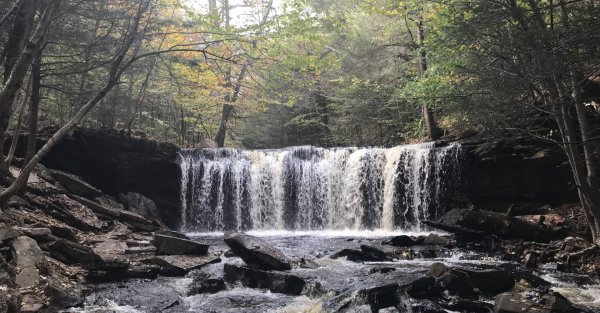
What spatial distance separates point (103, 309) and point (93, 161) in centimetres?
1252

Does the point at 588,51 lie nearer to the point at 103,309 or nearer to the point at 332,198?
the point at 103,309

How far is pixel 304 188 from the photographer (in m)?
18.9

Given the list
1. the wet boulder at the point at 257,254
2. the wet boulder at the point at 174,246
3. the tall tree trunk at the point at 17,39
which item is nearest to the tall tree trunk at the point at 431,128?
the wet boulder at the point at 257,254

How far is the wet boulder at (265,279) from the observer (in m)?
7.92

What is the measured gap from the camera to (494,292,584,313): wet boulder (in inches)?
233

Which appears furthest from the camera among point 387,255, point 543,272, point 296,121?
point 296,121

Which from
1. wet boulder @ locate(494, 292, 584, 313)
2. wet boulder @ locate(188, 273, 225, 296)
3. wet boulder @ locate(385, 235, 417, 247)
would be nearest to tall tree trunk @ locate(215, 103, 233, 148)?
wet boulder @ locate(385, 235, 417, 247)

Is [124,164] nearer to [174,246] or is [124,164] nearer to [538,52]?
[174,246]

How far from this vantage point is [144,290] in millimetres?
7953

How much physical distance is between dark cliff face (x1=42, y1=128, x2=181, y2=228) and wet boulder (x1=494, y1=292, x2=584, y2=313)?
15281 mm

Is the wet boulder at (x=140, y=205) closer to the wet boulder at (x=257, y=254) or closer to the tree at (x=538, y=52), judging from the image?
the wet boulder at (x=257, y=254)

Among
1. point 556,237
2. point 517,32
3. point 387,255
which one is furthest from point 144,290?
point 556,237

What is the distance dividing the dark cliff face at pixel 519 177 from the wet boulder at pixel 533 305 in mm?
8401

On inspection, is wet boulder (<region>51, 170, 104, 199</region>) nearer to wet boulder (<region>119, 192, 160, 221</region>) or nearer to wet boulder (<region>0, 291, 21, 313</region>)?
wet boulder (<region>119, 192, 160, 221</region>)
